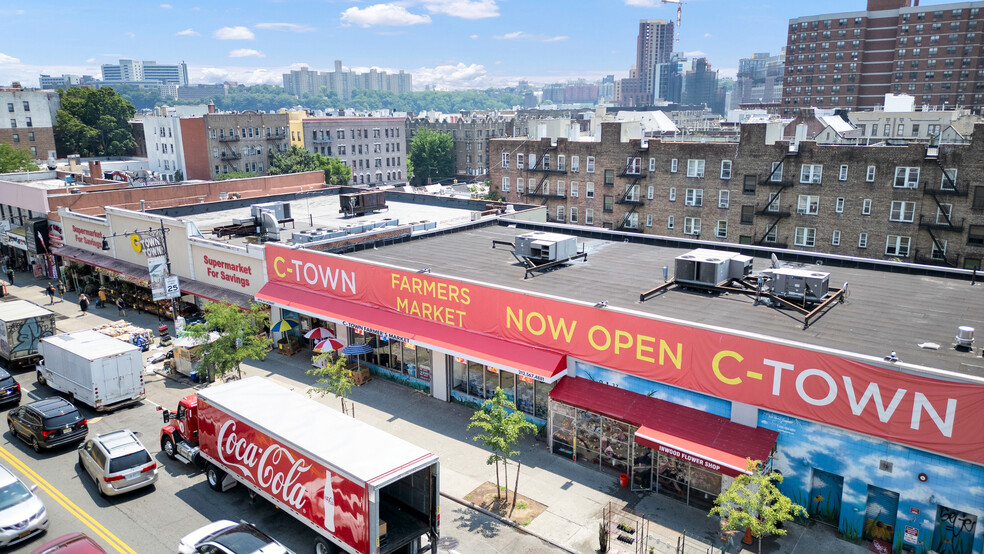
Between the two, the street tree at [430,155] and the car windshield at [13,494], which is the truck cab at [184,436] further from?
the street tree at [430,155]

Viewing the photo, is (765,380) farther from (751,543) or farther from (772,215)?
(772,215)

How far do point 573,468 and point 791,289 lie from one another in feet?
35.8

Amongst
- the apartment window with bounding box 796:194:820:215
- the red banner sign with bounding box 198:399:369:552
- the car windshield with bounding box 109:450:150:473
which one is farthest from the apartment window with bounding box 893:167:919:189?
the car windshield with bounding box 109:450:150:473

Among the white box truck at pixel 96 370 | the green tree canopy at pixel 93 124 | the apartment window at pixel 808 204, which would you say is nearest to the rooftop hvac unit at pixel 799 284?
the white box truck at pixel 96 370

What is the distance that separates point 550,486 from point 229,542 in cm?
1074

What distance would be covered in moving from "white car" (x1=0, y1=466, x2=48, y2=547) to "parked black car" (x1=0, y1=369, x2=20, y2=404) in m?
11.3

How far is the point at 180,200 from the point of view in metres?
55.8

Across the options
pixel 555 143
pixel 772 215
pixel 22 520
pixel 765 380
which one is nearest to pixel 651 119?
pixel 555 143

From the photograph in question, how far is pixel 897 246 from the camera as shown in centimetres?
4844

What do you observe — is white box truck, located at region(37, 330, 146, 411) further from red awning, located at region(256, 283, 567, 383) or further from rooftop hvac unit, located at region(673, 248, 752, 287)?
rooftop hvac unit, located at region(673, 248, 752, 287)

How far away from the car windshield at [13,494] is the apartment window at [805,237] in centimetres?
5277

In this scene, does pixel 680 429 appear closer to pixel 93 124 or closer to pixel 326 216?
pixel 326 216

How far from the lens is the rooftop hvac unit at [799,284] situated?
24.2 metres

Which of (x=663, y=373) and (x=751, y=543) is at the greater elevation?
(x=663, y=373)
